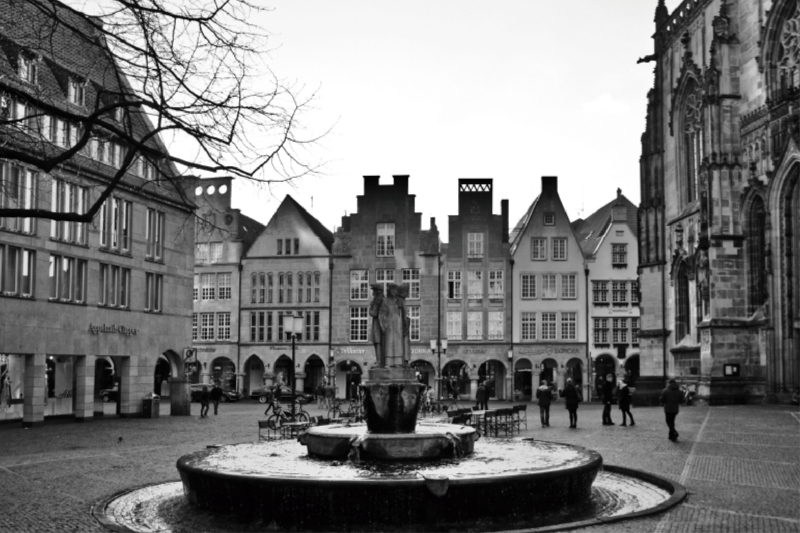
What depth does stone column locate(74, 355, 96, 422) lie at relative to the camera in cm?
3288

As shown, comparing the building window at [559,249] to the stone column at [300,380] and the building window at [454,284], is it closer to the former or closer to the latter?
the building window at [454,284]

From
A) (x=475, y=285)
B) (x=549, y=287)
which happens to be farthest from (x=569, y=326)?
(x=475, y=285)

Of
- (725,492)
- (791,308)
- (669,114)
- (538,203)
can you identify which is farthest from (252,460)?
(538,203)

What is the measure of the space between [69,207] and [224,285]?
34.5 m

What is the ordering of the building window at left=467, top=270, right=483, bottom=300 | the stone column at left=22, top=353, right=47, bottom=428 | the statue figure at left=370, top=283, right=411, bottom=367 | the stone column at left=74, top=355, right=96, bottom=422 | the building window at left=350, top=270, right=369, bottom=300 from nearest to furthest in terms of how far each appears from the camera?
the statue figure at left=370, top=283, right=411, bottom=367 < the stone column at left=22, top=353, right=47, bottom=428 < the stone column at left=74, top=355, right=96, bottom=422 < the building window at left=467, top=270, right=483, bottom=300 < the building window at left=350, top=270, right=369, bottom=300

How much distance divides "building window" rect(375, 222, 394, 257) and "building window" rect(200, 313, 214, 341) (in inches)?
519

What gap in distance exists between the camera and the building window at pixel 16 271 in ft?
96.9

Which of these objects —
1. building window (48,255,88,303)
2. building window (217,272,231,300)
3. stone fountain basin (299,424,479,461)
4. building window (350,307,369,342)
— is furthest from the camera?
building window (217,272,231,300)

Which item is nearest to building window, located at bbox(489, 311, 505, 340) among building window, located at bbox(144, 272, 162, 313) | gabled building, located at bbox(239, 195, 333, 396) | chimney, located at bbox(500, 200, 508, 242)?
chimney, located at bbox(500, 200, 508, 242)

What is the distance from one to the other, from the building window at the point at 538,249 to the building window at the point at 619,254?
4.77 meters

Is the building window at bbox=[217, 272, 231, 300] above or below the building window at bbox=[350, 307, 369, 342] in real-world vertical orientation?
above

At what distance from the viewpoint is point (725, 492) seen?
1346 cm

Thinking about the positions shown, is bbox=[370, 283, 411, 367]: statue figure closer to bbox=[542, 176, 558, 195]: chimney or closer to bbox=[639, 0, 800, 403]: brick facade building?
bbox=[639, 0, 800, 403]: brick facade building

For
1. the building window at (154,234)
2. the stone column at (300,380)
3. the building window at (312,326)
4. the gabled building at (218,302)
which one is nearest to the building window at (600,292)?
the building window at (312,326)
